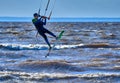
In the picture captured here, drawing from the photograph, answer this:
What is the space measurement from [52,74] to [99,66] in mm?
5394

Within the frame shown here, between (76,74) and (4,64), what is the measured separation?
22.6 ft

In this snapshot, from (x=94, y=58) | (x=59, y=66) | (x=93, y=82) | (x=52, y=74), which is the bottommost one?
(x=94, y=58)

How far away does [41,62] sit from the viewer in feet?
115

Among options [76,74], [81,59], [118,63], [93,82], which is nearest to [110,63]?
[118,63]

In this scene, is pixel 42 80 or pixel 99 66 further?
pixel 99 66

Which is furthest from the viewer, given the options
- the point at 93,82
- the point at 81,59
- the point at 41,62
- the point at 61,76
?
the point at 81,59

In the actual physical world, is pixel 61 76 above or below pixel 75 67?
above

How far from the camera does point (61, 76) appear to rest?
1098 inches

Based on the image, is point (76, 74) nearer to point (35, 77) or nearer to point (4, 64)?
point (35, 77)

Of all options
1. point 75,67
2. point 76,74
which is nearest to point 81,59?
point 75,67

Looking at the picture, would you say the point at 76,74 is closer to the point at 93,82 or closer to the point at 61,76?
the point at 61,76

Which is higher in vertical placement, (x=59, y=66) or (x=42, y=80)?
(x=42, y=80)

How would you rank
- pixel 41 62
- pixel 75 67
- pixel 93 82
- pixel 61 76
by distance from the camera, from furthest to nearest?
1. pixel 41 62
2. pixel 75 67
3. pixel 61 76
4. pixel 93 82

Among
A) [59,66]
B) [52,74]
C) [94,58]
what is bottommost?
[94,58]
